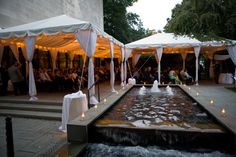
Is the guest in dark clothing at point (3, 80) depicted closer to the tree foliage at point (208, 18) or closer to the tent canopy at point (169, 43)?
the tent canopy at point (169, 43)

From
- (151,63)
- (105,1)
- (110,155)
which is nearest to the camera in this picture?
(110,155)

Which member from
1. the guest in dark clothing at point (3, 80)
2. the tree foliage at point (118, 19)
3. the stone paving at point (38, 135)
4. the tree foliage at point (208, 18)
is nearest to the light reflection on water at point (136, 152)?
the stone paving at point (38, 135)

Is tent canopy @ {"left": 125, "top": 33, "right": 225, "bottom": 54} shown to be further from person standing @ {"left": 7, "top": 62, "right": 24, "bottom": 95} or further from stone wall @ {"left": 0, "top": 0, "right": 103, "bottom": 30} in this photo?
person standing @ {"left": 7, "top": 62, "right": 24, "bottom": 95}

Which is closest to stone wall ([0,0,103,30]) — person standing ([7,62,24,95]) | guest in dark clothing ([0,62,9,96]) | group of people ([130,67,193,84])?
guest in dark clothing ([0,62,9,96])

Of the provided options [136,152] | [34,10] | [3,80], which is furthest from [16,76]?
[136,152]

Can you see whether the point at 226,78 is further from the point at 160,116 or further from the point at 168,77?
the point at 160,116

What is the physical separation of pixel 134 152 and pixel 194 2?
401 cm

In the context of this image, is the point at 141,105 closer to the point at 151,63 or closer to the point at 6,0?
the point at 6,0

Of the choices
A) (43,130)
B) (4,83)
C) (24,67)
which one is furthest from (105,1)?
(43,130)

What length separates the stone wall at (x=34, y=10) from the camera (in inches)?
423

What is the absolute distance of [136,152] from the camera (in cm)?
424

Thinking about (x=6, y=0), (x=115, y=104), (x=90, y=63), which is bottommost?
(x=115, y=104)

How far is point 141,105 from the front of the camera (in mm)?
7590

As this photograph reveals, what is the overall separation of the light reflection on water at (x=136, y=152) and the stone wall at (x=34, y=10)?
29.6 feet
